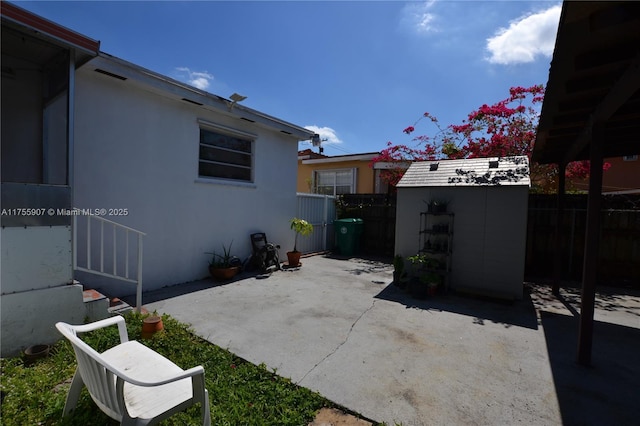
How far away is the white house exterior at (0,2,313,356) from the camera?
9.81ft

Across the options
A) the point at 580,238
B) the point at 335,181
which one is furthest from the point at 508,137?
the point at 335,181

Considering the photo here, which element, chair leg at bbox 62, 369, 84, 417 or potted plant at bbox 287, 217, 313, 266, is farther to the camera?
potted plant at bbox 287, 217, 313, 266

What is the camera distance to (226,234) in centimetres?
649

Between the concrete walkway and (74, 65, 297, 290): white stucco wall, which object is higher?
(74, 65, 297, 290): white stucco wall

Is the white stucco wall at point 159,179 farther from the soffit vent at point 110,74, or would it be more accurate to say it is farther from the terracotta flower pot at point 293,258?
the terracotta flower pot at point 293,258

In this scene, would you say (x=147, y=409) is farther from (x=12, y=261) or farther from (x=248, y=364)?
(x=12, y=261)

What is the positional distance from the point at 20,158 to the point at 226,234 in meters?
3.44

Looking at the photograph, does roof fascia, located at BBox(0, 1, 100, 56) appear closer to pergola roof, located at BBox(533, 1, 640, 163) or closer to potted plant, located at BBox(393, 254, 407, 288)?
pergola roof, located at BBox(533, 1, 640, 163)

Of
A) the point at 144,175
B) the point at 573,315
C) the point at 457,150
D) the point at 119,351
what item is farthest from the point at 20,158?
the point at 457,150

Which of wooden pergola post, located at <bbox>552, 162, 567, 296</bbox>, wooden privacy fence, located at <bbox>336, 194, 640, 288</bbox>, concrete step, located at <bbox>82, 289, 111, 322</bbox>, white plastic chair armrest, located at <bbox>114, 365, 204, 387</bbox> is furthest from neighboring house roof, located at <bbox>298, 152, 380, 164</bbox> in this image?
white plastic chair armrest, located at <bbox>114, 365, 204, 387</bbox>

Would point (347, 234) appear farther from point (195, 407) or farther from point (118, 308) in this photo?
point (195, 407)

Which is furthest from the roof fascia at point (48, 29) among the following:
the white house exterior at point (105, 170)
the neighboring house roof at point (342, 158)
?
the neighboring house roof at point (342, 158)

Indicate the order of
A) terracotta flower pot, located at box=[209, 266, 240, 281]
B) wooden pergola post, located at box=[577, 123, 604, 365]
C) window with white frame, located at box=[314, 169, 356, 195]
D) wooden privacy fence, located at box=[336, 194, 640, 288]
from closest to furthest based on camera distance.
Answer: wooden pergola post, located at box=[577, 123, 604, 365] → terracotta flower pot, located at box=[209, 266, 240, 281] → wooden privacy fence, located at box=[336, 194, 640, 288] → window with white frame, located at box=[314, 169, 356, 195]

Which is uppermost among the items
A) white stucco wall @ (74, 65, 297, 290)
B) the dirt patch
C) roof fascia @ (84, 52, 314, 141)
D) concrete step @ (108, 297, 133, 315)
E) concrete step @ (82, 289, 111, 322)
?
roof fascia @ (84, 52, 314, 141)
